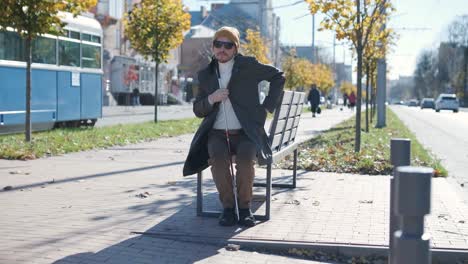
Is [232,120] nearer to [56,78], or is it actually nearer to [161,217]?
[161,217]

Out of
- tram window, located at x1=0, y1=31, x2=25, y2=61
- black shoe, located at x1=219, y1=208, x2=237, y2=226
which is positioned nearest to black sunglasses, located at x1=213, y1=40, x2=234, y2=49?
black shoe, located at x1=219, y1=208, x2=237, y2=226

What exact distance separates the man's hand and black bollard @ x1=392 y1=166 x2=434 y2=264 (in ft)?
10.8

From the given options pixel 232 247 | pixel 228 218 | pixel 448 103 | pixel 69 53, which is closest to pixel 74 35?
pixel 69 53

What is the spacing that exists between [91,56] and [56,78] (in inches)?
89.5

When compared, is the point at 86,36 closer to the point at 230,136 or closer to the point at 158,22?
the point at 158,22

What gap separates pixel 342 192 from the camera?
7.47m

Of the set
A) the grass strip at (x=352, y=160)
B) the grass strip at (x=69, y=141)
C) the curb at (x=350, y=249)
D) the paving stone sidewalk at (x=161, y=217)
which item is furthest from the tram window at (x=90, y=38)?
the curb at (x=350, y=249)

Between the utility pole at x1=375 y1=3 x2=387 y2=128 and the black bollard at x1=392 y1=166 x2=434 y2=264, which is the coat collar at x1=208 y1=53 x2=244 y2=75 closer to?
the black bollard at x1=392 y1=166 x2=434 y2=264

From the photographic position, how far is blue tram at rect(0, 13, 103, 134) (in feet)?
49.1

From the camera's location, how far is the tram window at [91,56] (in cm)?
1856

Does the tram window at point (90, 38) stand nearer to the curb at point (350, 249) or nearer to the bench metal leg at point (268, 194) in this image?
the bench metal leg at point (268, 194)

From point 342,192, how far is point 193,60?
75.8m

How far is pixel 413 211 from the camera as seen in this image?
2166 mm

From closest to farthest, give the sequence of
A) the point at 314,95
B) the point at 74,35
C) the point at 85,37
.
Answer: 1. the point at 74,35
2. the point at 85,37
3. the point at 314,95
